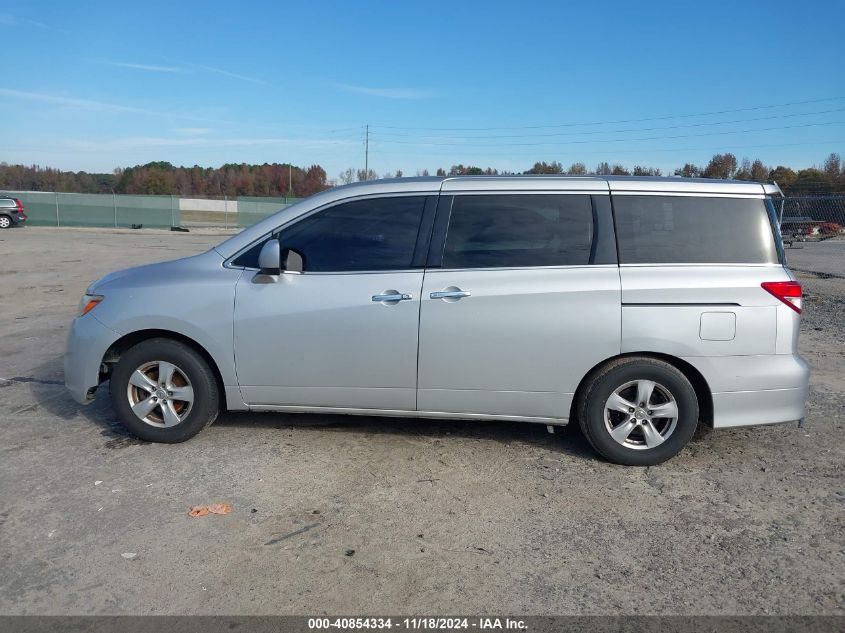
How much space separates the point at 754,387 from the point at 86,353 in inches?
180

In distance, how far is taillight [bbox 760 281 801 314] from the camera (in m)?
4.25

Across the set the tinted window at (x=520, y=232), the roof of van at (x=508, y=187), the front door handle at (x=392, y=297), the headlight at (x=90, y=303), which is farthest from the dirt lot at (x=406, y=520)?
the roof of van at (x=508, y=187)

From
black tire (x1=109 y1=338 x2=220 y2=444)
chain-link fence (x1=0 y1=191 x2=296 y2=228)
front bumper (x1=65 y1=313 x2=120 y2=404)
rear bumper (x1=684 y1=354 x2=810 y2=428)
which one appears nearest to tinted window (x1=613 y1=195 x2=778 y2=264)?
rear bumper (x1=684 y1=354 x2=810 y2=428)

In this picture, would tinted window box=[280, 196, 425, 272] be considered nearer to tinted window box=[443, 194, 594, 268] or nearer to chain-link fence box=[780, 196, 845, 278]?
tinted window box=[443, 194, 594, 268]

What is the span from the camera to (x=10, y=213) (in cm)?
3297

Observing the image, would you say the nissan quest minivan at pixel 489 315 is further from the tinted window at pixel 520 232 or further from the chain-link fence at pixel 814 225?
the chain-link fence at pixel 814 225

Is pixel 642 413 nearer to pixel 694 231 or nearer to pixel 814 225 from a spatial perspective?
pixel 694 231

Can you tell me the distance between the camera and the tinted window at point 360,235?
4.55 meters

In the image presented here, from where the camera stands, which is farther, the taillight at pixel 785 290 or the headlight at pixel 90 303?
the headlight at pixel 90 303

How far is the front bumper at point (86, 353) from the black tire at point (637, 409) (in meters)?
3.30

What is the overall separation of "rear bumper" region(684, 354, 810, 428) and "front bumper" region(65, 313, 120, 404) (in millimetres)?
4004

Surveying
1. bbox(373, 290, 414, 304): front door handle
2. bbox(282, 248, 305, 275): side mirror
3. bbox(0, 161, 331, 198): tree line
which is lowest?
bbox(373, 290, 414, 304): front door handle

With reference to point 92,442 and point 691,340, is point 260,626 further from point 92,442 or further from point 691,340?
point 691,340

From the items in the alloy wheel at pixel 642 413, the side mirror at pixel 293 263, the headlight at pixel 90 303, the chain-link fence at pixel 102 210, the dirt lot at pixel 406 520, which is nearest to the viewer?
the dirt lot at pixel 406 520
